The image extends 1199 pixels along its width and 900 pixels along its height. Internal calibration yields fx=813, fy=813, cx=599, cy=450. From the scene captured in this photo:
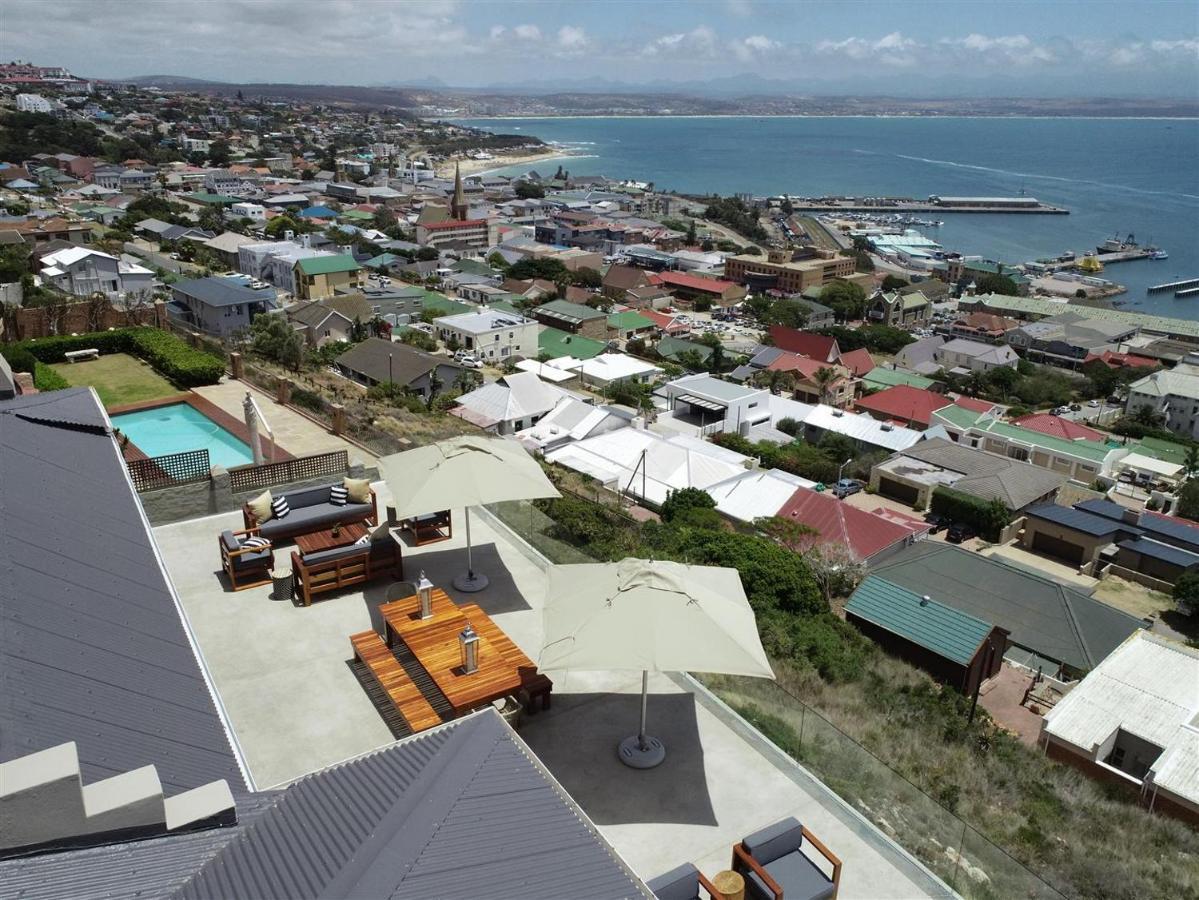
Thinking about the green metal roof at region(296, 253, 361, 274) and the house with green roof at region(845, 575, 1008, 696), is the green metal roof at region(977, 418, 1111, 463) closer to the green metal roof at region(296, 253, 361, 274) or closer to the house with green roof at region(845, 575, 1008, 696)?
the house with green roof at region(845, 575, 1008, 696)

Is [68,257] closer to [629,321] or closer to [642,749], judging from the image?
[629,321]

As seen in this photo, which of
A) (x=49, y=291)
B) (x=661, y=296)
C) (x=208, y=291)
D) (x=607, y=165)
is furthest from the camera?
(x=607, y=165)

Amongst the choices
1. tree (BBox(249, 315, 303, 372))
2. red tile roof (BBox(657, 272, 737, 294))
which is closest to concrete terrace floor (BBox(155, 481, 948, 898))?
tree (BBox(249, 315, 303, 372))

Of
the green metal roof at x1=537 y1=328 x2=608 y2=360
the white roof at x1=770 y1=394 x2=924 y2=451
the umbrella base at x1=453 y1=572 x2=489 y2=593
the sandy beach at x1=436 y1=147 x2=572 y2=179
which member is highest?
the sandy beach at x1=436 y1=147 x2=572 y2=179

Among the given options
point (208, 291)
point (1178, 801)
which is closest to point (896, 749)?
point (1178, 801)

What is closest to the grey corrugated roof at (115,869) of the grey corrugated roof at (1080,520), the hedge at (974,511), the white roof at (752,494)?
the white roof at (752,494)

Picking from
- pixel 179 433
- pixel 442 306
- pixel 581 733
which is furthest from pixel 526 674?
pixel 442 306

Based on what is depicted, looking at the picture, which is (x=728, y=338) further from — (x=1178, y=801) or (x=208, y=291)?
(x=1178, y=801)
